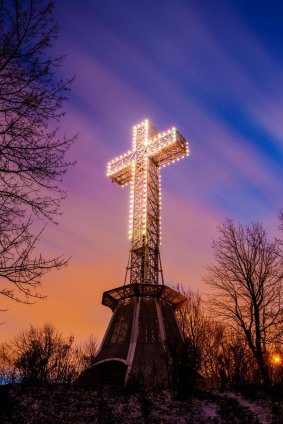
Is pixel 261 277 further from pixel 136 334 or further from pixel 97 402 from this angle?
pixel 97 402

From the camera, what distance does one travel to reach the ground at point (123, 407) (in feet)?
30.4

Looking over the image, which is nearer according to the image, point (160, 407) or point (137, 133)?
point (160, 407)

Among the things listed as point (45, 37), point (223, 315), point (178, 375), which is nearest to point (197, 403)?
point (178, 375)

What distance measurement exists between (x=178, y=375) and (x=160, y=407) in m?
1.54

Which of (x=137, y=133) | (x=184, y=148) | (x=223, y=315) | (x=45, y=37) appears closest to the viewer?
(x=45, y=37)

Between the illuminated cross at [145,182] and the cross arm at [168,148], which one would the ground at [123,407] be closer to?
the illuminated cross at [145,182]

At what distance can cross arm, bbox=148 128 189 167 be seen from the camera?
23906mm

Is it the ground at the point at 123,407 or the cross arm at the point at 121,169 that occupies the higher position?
the cross arm at the point at 121,169

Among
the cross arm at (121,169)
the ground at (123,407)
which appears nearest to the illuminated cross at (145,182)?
the cross arm at (121,169)

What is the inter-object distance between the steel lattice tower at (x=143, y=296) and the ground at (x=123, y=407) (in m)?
2.23

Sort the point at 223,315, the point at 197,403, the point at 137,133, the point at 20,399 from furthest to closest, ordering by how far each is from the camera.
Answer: the point at 137,133
the point at 223,315
the point at 197,403
the point at 20,399

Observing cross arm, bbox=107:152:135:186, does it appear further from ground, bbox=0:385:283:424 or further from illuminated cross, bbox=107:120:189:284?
ground, bbox=0:385:283:424

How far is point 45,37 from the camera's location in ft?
26.6

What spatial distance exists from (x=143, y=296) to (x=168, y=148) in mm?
9943
